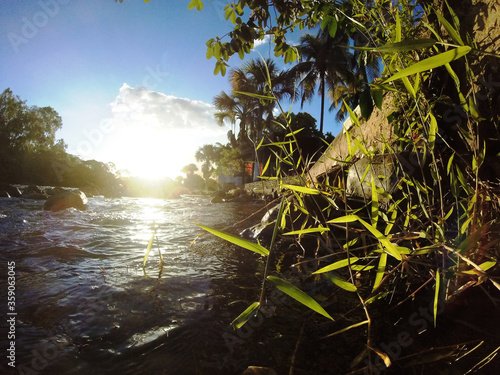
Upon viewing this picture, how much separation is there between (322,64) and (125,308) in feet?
74.7

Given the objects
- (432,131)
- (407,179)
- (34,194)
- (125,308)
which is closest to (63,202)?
(34,194)

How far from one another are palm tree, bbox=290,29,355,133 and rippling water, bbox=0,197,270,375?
66.7 feet

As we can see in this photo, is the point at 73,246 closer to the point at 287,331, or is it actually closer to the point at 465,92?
the point at 287,331

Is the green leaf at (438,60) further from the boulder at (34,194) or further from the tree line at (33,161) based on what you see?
the tree line at (33,161)

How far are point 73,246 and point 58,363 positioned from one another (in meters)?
2.16

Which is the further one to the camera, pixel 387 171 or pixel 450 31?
pixel 387 171

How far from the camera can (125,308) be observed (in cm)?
141

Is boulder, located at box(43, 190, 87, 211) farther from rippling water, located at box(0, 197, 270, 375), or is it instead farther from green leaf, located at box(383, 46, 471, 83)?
green leaf, located at box(383, 46, 471, 83)

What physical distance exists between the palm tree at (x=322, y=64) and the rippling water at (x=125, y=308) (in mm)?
20343

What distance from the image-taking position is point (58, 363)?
98 centimetres

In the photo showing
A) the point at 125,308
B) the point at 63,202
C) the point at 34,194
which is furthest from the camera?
the point at 34,194

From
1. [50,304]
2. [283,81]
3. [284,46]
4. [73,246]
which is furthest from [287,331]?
[283,81]

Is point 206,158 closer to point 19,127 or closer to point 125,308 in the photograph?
point 19,127

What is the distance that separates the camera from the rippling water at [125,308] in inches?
39.7
